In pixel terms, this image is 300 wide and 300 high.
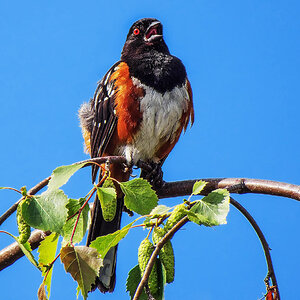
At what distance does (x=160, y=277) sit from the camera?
1.59 m

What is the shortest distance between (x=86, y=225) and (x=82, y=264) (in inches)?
6.1

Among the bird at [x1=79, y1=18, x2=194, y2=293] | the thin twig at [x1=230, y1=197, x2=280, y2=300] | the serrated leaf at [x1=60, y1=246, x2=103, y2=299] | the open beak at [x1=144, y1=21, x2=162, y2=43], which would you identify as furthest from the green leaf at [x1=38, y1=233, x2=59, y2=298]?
the open beak at [x1=144, y1=21, x2=162, y2=43]

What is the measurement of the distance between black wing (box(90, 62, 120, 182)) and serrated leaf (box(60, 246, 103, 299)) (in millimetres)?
1940

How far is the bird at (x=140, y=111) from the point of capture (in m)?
3.51

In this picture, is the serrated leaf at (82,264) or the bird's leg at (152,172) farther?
the bird's leg at (152,172)

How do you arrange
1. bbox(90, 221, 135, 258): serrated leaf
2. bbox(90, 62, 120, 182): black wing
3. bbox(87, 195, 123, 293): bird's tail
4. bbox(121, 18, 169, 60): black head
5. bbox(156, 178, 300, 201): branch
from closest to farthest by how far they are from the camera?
bbox(90, 221, 135, 258): serrated leaf, bbox(156, 178, 300, 201): branch, bbox(87, 195, 123, 293): bird's tail, bbox(90, 62, 120, 182): black wing, bbox(121, 18, 169, 60): black head

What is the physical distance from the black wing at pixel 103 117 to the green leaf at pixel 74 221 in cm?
180

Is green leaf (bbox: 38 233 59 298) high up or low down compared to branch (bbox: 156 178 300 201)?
down

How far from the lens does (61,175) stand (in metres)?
1.67

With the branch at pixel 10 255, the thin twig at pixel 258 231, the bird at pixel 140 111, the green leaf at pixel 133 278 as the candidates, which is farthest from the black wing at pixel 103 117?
the green leaf at pixel 133 278

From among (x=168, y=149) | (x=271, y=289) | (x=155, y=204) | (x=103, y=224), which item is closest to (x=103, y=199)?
(x=155, y=204)

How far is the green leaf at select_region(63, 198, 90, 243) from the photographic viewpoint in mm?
1740

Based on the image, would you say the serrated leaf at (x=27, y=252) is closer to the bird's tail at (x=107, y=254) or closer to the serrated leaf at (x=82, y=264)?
the serrated leaf at (x=82, y=264)

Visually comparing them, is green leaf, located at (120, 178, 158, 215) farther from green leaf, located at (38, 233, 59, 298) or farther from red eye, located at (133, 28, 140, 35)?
red eye, located at (133, 28, 140, 35)
